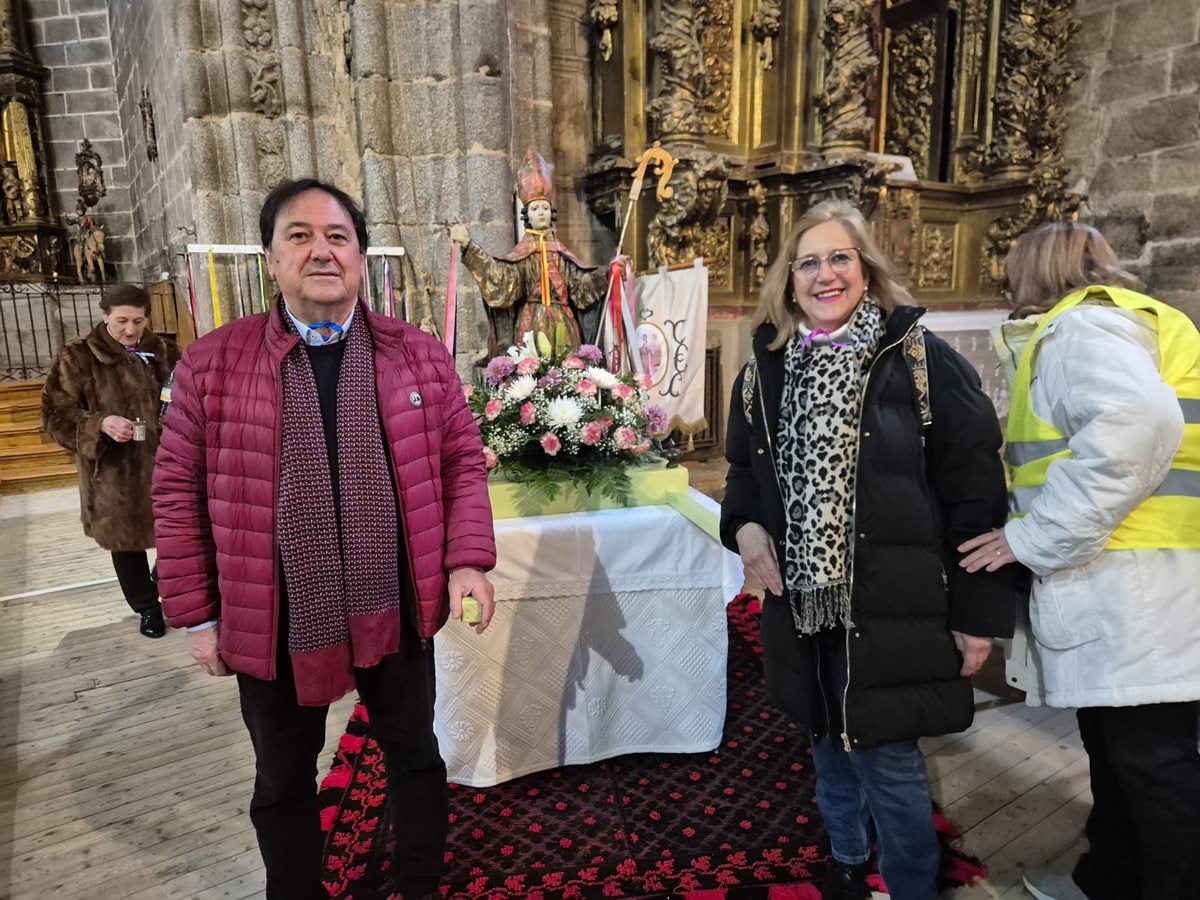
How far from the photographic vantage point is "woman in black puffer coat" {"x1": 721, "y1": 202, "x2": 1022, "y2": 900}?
156 centimetres

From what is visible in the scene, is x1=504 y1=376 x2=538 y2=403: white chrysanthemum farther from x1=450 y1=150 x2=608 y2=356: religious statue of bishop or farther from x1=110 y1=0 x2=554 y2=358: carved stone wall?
x1=110 y1=0 x2=554 y2=358: carved stone wall

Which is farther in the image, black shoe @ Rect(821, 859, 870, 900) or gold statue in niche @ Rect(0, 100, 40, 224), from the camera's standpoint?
gold statue in niche @ Rect(0, 100, 40, 224)

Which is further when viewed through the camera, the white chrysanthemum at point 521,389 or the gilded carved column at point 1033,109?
the gilded carved column at point 1033,109

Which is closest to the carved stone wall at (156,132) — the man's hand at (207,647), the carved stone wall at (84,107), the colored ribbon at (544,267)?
the carved stone wall at (84,107)

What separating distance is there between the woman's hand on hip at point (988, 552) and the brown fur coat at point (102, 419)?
356 centimetres

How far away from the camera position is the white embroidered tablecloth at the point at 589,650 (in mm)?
2439

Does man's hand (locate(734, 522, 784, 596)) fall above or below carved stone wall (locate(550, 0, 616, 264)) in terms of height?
below

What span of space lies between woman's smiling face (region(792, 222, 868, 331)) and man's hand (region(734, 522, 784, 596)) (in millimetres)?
516

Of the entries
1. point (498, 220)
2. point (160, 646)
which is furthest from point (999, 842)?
point (498, 220)

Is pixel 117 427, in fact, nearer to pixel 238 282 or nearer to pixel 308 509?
pixel 238 282

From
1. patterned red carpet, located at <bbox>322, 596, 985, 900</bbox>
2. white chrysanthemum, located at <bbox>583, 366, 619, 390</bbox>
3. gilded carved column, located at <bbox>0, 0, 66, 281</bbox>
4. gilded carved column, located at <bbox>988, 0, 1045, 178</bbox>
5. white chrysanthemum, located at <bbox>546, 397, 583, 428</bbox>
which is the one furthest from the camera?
gilded carved column, located at <bbox>0, 0, 66, 281</bbox>

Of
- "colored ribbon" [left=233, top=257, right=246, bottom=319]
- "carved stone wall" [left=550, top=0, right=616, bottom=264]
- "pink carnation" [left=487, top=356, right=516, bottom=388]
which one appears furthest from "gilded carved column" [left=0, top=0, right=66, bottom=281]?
"pink carnation" [left=487, top=356, right=516, bottom=388]

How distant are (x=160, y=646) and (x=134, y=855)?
1668mm

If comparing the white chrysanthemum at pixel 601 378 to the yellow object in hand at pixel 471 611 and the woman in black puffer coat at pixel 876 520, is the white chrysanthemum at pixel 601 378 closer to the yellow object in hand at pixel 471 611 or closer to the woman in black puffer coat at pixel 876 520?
the woman in black puffer coat at pixel 876 520
